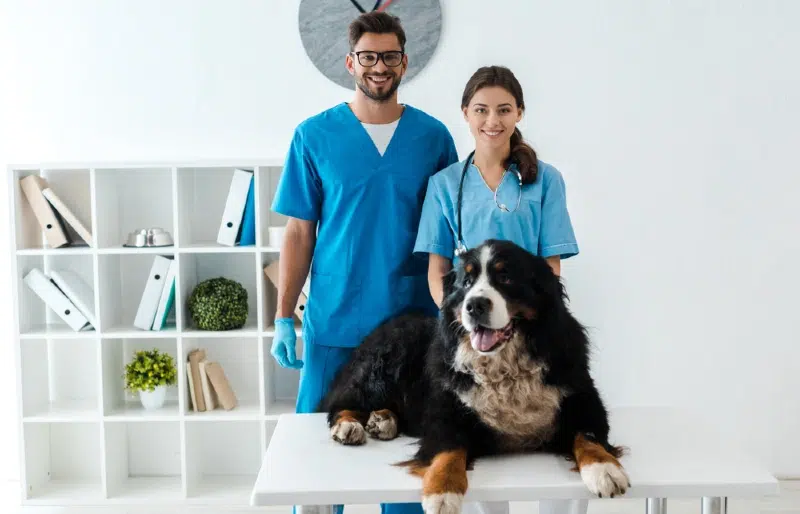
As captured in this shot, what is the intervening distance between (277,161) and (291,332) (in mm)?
1244

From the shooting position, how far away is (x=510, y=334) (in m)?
Answer: 1.64

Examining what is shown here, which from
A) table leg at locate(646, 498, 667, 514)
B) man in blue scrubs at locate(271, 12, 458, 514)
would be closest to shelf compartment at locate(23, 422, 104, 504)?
man in blue scrubs at locate(271, 12, 458, 514)

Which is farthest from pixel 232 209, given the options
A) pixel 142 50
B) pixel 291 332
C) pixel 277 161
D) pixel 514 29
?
pixel 514 29

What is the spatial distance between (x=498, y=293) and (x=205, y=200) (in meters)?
2.51

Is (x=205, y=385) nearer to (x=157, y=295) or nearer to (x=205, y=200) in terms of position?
(x=157, y=295)

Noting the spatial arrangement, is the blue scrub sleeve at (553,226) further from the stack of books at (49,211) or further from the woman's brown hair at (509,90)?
the stack of books at (49,211)

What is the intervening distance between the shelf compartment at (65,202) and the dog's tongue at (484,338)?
2490 millimetres

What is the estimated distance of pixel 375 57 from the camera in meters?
2.23

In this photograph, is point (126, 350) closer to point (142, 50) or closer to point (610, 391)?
point (142, 50)

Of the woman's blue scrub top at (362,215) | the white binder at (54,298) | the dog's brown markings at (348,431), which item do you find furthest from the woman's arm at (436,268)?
the white binder at (54,298)

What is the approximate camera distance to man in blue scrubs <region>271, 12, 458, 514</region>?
2283 mm

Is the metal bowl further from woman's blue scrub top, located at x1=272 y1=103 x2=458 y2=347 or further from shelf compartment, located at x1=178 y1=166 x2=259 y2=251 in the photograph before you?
woman's blue scrub top, located at x1=272 y1=103 x2=458 y2=347

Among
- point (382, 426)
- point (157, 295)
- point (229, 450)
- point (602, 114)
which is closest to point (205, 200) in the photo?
point (157, 295)

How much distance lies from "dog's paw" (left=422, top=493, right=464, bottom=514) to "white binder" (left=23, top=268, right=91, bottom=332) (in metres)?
2.60
